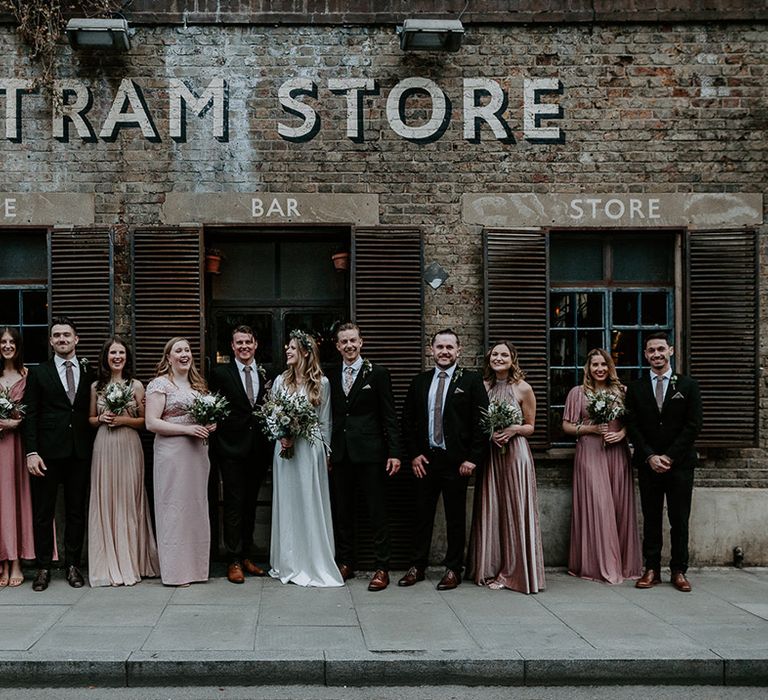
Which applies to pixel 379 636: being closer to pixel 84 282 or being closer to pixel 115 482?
pixel 115 482

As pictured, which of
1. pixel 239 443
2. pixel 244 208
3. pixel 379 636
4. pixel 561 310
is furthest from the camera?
pixel 561 310

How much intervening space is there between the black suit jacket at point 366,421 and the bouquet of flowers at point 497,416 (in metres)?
0.80

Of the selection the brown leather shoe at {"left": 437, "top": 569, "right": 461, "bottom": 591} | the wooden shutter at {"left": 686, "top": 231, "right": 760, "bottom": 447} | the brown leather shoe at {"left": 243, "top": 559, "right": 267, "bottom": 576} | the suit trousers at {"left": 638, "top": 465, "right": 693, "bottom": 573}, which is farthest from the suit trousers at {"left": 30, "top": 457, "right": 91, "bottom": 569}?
the wooden shutter at {"left": 686, "top": 231, "right": 760, "bottom": 447}

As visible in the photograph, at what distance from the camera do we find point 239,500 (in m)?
8.41

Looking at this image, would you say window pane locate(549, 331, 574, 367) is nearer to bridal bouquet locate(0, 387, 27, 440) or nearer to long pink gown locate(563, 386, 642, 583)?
long pink gown locate(563, 386, 642, 583)

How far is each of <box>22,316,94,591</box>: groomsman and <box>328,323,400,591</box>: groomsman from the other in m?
2.23

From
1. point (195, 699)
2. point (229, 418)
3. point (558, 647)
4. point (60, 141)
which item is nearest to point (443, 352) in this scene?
point (229, 418)

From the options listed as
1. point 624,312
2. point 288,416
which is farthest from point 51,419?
point 624,312

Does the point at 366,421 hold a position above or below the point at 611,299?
below

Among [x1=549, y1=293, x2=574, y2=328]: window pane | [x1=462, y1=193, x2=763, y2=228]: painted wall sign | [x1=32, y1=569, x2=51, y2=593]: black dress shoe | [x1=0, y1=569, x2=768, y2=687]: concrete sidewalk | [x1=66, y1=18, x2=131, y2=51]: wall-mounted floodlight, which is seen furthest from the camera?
[x1=549, y1=293, x2=574, y2=328]: window pane

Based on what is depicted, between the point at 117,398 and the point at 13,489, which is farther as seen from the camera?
the point at 13,489

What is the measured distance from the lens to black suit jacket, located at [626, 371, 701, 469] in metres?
8.13

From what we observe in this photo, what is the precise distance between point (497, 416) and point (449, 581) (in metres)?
1.50

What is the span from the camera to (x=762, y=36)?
923cm
